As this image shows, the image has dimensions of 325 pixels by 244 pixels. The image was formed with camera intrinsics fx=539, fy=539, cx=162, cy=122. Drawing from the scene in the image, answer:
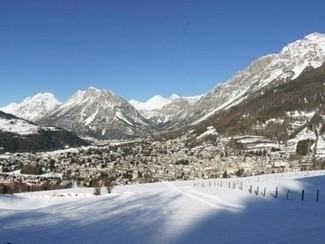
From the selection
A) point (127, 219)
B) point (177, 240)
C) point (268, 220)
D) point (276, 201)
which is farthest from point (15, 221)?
point (276, 201)

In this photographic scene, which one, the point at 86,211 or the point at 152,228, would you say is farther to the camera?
the point at 86,211

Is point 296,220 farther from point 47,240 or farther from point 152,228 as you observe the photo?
point 47,240

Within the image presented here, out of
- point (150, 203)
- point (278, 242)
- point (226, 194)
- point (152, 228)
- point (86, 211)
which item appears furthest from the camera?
point (226, 194)

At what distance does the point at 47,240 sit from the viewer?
101ft

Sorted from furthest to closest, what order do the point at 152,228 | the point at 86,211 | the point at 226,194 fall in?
1. the point at 226,194
2. the point at 86,211
3. the point at 152,228

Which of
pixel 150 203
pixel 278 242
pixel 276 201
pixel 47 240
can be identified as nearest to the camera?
pixel 278 242

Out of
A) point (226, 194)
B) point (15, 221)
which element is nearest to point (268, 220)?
point (15, 221)

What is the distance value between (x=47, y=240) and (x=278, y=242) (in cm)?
1297

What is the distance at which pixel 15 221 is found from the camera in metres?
38.2

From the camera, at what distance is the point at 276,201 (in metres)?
55.7

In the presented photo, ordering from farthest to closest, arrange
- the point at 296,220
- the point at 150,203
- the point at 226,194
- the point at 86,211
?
the point at 226,194, the point at 150,203, the point at 86,211, the point at 296,220

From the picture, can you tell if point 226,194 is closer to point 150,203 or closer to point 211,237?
point 150,203

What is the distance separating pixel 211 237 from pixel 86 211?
17.2 metres

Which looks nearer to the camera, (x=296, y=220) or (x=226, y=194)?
(x=296, y=220)
